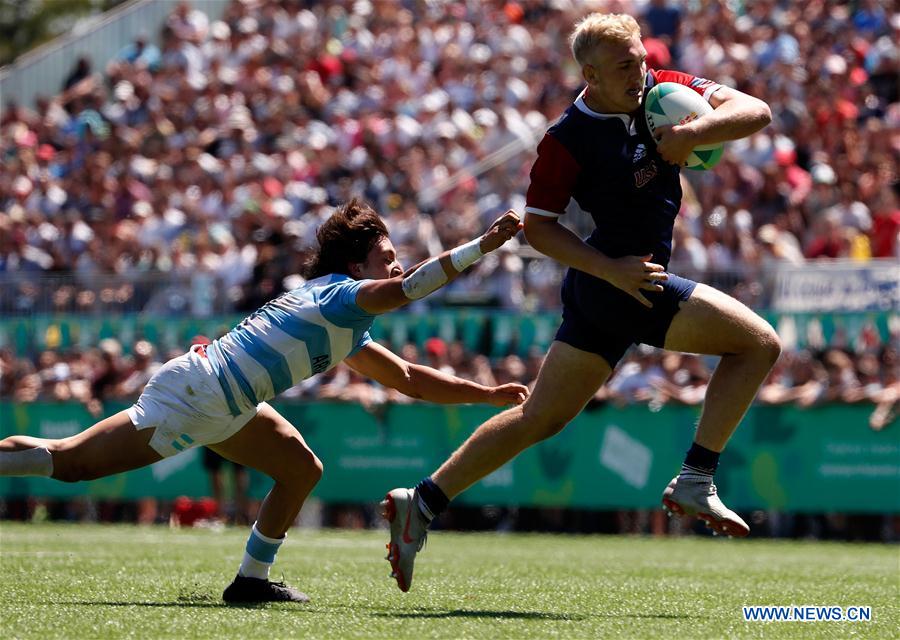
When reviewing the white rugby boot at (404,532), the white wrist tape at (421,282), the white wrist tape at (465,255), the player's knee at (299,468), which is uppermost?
the white wrist tape at (465,255)

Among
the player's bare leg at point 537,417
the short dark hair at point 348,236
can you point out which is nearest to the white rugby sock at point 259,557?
the player's bare leg at point 537,417

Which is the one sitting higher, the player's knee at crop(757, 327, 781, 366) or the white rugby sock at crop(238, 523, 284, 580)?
Answer: the player's knee at crop(757, 327, 781, 366)

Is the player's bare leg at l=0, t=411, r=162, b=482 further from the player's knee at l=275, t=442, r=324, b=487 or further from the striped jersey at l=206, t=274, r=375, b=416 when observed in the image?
the player's knee at l=275, t=442, r=324, b=487

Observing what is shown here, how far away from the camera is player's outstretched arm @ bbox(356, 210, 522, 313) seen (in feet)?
20.5

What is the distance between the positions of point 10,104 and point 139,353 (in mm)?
9084

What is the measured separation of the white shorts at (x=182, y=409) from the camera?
6508 millimetres

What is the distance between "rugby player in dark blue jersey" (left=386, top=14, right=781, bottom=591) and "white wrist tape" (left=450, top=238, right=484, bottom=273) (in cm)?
38

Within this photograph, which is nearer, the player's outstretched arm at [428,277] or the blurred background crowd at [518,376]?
the player's outstretched arm at [428,277]

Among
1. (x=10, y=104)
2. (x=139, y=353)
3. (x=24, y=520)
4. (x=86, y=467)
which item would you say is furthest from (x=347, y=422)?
(x=10, y=104)

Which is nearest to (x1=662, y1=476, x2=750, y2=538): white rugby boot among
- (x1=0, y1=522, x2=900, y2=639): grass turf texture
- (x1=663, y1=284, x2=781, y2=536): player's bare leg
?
(x1=663, y1=284, x2=781, y2=536): player's bare leg

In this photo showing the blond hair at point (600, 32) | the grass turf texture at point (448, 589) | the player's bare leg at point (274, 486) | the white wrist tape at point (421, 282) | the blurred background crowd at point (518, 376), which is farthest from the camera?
the blurred background crowd at point (518, 376)

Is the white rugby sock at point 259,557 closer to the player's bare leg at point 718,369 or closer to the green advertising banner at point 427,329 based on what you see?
the player's bare leg at point 718,369

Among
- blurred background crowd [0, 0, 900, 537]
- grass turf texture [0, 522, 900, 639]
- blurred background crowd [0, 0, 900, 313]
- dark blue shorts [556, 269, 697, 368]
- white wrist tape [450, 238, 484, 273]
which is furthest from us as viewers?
blurred background crowd [0, 0, 900, 313]

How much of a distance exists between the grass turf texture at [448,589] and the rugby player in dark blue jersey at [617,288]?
555 millimetres
